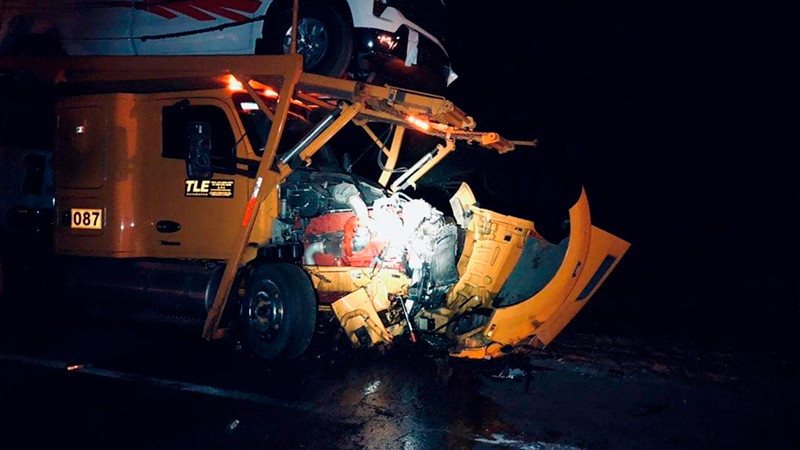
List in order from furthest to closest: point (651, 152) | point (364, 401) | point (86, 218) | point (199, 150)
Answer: point (651, 152) → point (86, 218) → point (199, 150) → point (364, 401)

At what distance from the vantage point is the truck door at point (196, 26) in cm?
650

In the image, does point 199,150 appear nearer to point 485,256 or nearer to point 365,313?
point 365,313

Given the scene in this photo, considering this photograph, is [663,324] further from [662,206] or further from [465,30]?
[465,30]

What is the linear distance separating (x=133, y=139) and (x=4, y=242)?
2236 millimetres

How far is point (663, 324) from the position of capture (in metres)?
8.30

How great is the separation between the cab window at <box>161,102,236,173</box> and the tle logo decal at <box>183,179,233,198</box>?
0.23m

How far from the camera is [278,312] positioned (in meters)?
6.00

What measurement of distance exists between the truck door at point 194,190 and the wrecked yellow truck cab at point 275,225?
0.6 inches

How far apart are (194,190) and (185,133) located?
61 centimetres

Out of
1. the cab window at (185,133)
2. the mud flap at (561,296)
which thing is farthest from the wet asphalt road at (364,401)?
the cab window at (185,133)

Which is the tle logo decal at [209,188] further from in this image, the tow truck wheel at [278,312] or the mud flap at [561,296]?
the mud flap at [561,296]

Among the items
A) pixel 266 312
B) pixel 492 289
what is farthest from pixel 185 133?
pixel 492 289

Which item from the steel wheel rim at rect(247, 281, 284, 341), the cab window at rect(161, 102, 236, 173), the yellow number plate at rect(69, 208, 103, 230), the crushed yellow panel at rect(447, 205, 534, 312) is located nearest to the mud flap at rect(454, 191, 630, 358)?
the crushed yellow panel at rect(447, 205, 534, 312)

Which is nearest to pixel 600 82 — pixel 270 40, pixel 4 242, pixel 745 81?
pixel 745 81
